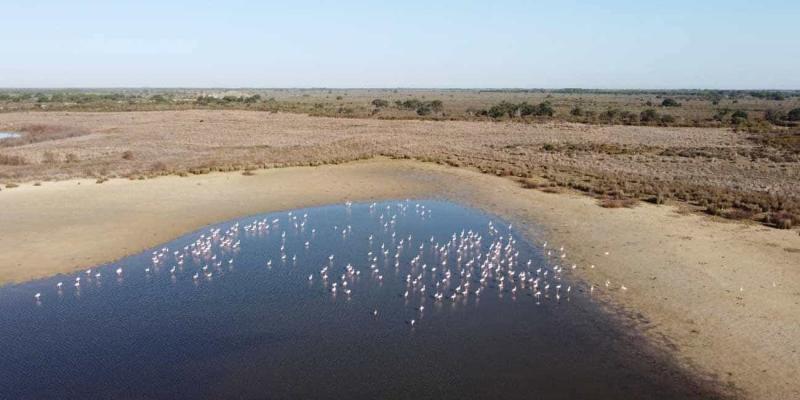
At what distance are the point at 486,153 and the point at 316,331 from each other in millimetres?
33846

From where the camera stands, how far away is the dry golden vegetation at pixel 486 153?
3075 cm

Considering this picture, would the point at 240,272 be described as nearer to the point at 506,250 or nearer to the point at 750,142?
the point at 506,250

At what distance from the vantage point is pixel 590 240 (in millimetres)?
21859

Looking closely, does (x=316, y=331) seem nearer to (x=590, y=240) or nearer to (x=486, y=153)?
(x=590, y=240)

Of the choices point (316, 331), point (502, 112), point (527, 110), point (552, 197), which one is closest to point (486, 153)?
point (552, 197)

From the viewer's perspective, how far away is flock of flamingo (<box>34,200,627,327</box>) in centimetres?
1684

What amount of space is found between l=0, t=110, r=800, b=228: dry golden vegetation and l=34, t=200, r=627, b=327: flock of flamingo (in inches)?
374

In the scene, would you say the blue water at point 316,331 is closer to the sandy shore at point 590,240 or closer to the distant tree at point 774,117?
the sandy shore at point 590,240

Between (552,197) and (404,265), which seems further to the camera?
(552,197)

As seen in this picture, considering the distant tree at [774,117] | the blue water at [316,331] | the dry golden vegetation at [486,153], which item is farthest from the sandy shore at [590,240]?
the distant tree at [774,117]

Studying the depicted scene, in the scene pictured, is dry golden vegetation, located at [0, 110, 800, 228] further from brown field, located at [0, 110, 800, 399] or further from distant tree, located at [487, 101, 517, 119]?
distant tree, located at [487, 101, 517, 119]

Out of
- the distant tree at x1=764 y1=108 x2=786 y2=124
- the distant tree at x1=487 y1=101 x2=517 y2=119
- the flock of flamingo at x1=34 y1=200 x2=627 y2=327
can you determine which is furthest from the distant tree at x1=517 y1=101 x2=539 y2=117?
the flock of flamingo at x1=34 y1=200 x2=627 y2=327

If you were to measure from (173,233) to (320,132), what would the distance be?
40845mm

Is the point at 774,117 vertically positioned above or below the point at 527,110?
below
